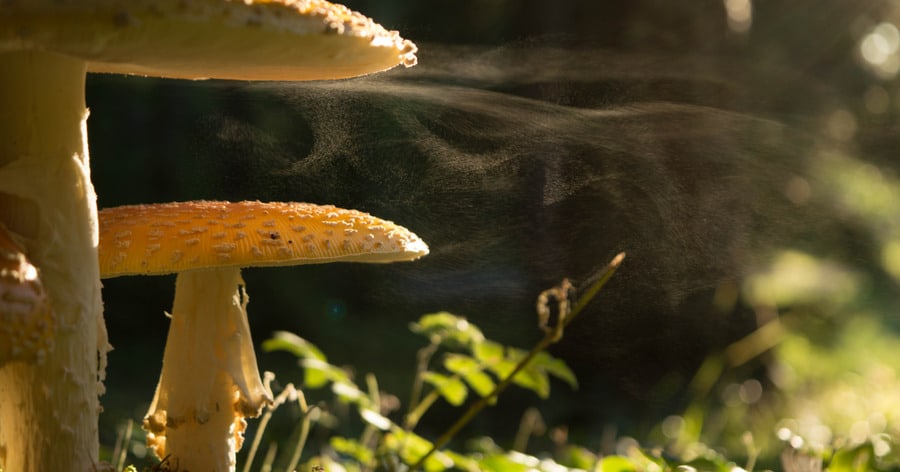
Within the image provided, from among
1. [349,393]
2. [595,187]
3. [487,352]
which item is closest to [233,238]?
[349,393]

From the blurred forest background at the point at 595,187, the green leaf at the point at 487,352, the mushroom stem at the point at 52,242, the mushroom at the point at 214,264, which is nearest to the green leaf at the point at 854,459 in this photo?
the blurred forest background at the point at 595,187

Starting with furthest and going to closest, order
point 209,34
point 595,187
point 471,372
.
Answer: point 595,187 → point 471,372 → point 209,34

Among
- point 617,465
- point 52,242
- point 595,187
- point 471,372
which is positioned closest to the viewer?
point 52,242

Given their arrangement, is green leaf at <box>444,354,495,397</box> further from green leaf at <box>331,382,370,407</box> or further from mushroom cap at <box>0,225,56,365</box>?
mushroom cap at <box>0,225,56,365</box>

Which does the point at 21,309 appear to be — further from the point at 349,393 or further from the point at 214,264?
the point at 349,393

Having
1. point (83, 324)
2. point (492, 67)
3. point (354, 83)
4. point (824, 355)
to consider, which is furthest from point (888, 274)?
point (83, 324)

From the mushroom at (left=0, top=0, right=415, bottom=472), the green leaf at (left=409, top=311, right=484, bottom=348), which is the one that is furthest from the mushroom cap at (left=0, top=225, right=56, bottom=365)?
the green leaf at (left=409, top=311, right=484, bottom=348)

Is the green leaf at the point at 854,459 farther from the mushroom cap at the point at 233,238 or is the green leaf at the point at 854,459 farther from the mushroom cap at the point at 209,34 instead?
the mushroom cap at the point at 209,34
